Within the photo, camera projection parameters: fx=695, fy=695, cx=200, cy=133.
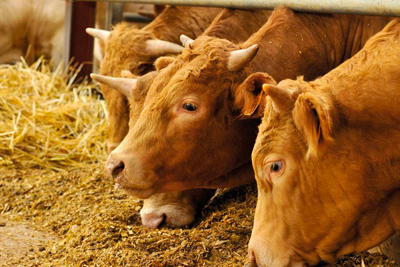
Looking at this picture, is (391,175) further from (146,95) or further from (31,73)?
(31,73)

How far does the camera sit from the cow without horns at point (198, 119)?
434 centimetres

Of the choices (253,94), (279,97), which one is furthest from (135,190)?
(279,97)

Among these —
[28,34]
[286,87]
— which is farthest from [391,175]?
[28,34]

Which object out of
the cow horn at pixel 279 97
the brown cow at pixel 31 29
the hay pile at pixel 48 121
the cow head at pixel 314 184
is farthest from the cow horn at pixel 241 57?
the brown cow at pixel 31 29

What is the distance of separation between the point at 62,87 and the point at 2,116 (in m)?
1.45

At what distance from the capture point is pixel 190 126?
4.37 meters

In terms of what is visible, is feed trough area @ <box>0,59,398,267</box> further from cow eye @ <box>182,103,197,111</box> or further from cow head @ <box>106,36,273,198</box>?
cow eye @ <box>182,103,197,111</box>

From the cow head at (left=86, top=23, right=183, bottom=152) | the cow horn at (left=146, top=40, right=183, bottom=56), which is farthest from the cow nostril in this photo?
the cow horn at (left=146, top=40, right=183, bottom=56)

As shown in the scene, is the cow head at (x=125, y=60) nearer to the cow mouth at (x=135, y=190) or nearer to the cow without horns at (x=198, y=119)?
the cow without horns at (x=198, y=119)

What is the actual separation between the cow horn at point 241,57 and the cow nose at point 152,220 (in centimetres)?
133

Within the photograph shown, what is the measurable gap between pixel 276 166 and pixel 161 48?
9.38 ft

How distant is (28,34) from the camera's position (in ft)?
37.1

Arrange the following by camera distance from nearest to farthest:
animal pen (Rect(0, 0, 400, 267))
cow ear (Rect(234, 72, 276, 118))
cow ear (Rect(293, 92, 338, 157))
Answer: cow ear (Rect(293, 92, 338, 157)) < cow ear (Rect(234, 72, 276, 118)) < animal pen (Rect(0, 0, 400, 267))

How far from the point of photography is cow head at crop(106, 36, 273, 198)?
4348 mm
